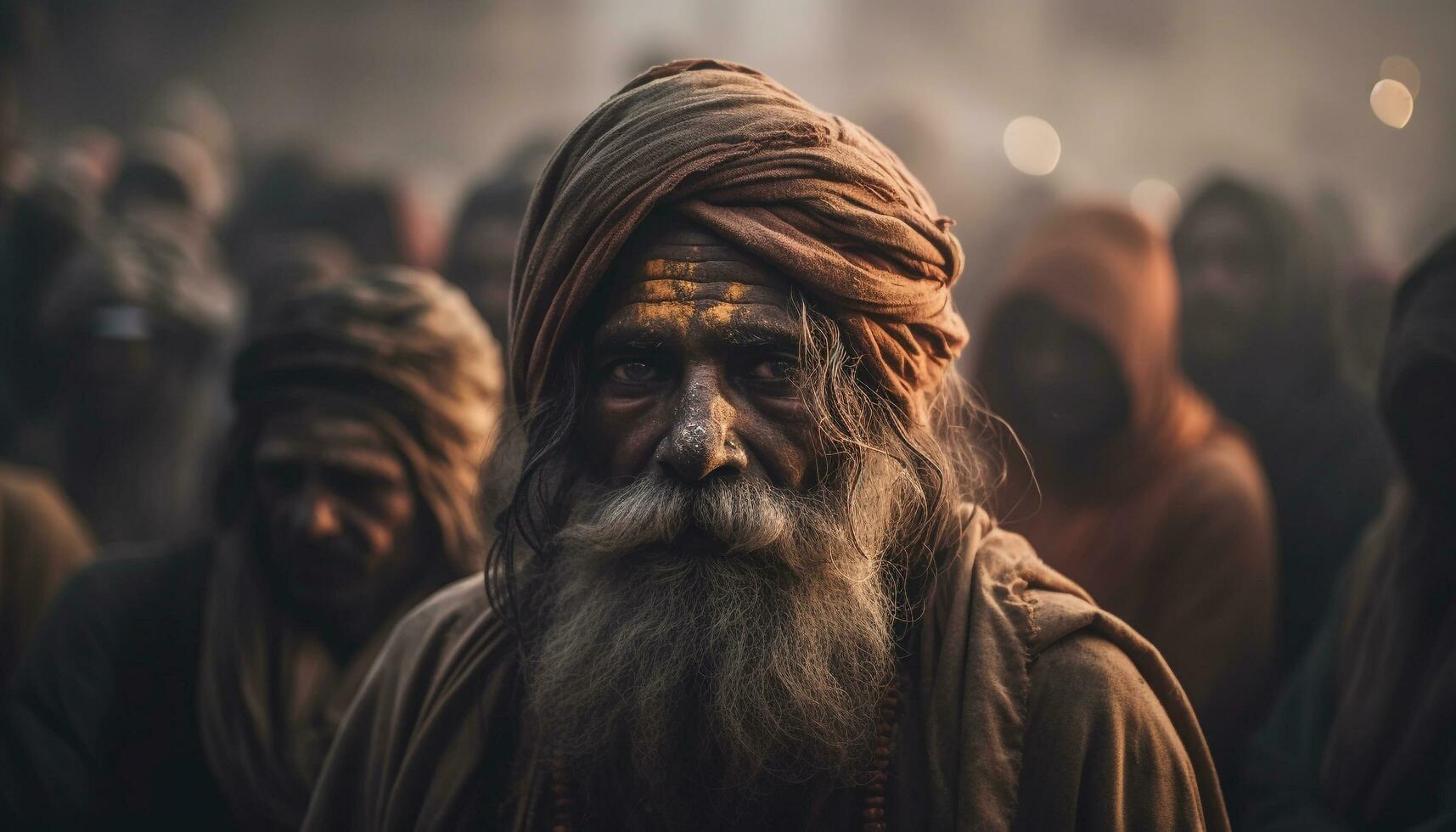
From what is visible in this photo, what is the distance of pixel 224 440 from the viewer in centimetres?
374

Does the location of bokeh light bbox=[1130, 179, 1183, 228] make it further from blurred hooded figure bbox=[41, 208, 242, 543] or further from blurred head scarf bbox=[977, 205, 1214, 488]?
blurred hooded figure bbox=[41, 208, 242, 543]

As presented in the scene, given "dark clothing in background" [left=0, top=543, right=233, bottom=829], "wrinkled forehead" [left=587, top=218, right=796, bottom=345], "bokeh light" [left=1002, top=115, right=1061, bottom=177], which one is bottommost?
"dark clothing in background" [left=0, top=543, right=233, bottom=829]

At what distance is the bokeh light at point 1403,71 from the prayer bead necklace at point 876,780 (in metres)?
7.74

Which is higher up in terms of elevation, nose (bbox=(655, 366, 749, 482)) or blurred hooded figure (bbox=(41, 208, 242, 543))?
nose (bbox=(655, 366, 749, 482))

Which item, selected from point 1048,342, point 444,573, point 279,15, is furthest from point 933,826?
point 279,15

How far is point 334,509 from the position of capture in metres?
3.43

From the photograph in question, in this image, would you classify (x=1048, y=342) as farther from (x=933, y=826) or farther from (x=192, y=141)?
(x=192, y=141)

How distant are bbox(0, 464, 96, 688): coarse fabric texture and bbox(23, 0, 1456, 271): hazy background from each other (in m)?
6.21

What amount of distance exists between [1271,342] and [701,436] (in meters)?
4.73

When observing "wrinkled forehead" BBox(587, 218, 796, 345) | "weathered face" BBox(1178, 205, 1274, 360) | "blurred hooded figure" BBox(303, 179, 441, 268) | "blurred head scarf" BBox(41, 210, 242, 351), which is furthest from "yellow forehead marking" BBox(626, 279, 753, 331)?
"blurred hooded figure" BBox(303, 179, 441, 268)

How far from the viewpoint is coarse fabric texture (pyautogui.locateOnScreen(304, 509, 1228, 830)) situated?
1.92 meters

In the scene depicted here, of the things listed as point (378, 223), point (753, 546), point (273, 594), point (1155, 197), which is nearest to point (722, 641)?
point (753, 546)

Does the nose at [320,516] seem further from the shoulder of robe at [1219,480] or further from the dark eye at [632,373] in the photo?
the shoulder of robe at [1219,480]

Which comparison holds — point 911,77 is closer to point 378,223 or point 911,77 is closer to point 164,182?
point 378,223
